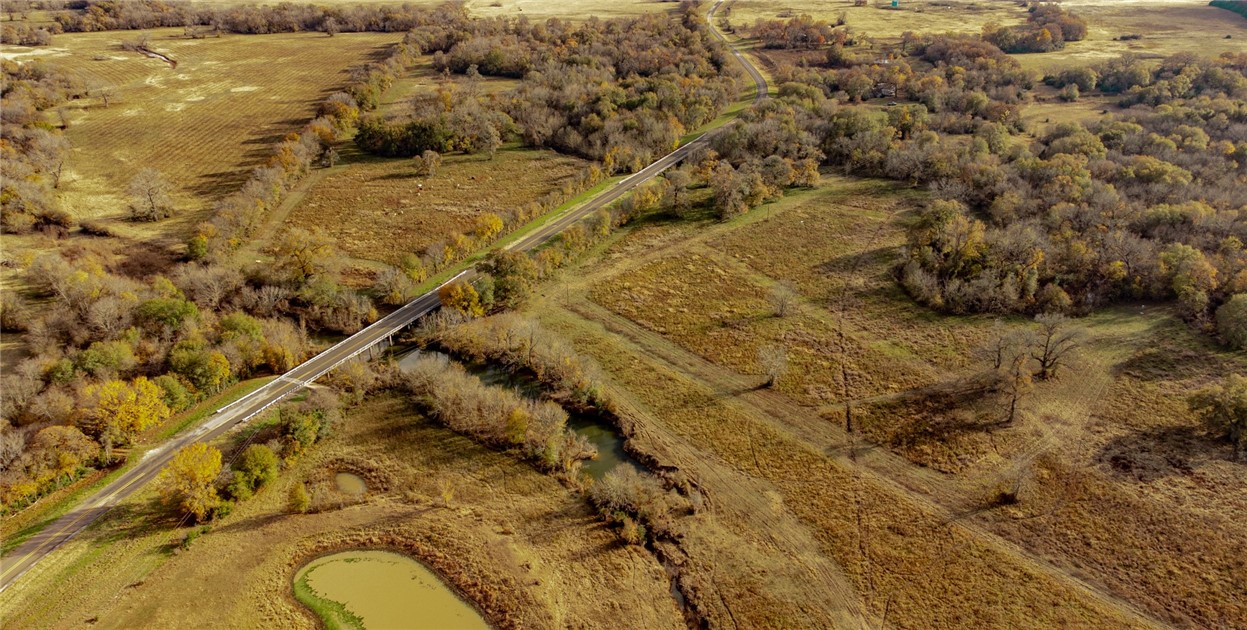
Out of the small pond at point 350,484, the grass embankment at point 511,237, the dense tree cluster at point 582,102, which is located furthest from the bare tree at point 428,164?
the small pond at point 350,484

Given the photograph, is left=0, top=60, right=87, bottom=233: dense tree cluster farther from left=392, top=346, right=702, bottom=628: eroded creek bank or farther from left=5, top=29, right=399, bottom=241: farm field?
left=392, top=346, right=702, bottom=628: eroded creek bank

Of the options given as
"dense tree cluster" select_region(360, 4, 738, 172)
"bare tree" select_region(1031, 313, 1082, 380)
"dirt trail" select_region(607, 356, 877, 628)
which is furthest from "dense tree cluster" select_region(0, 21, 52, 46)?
"bare tree" select_region(1031, 313, 1082, 380)

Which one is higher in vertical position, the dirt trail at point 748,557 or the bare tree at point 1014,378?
the bare tree at point 1014,378

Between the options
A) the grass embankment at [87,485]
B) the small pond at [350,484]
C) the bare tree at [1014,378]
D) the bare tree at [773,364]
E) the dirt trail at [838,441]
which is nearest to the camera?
the dirt trail at [838,441]

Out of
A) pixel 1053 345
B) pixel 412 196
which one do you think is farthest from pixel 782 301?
pixel 412 196

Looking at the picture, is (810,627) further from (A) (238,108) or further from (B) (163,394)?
(A) (238,108)

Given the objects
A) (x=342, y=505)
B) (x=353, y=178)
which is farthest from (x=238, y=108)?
(x=342, y=505)

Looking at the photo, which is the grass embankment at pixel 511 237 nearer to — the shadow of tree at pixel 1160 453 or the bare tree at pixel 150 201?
the bare tree at pixel 150 201
